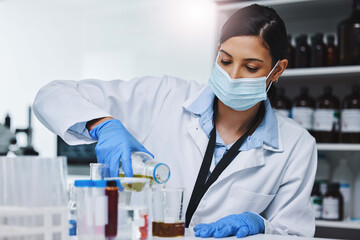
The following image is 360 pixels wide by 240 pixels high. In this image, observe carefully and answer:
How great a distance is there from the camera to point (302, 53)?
99.0 inches

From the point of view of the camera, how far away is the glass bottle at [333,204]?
7.79ft

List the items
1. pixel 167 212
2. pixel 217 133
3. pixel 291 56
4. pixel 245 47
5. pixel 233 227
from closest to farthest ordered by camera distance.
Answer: pixel 167 212 → pixel 233 227 → pixel 245 47 → pixel 217 133 → pixel 291 56

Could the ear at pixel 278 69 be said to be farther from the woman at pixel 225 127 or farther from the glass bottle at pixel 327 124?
the glass bottle at pixel 327 124

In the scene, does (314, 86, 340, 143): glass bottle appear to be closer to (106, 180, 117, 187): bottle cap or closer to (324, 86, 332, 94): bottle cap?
(324, 86, 332, 94): bottle cap

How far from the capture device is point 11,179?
0.74 metres

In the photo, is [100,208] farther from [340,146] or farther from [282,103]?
[282,103]

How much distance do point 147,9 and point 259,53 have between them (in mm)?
2874

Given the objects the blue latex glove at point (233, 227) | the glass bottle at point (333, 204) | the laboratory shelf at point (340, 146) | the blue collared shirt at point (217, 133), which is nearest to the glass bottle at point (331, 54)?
the laboratory shelf at point (340, 146)

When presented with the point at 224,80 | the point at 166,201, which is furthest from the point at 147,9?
the point at 166,201

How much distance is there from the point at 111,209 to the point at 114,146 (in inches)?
14.7

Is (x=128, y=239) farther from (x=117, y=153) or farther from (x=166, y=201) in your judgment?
(x=117, y=153)

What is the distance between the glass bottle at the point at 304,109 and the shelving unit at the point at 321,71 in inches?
4.3

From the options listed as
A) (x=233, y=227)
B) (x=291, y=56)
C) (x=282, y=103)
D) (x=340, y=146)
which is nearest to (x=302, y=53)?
(x=291, y=56)

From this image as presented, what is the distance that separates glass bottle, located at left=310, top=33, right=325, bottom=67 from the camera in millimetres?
2459
